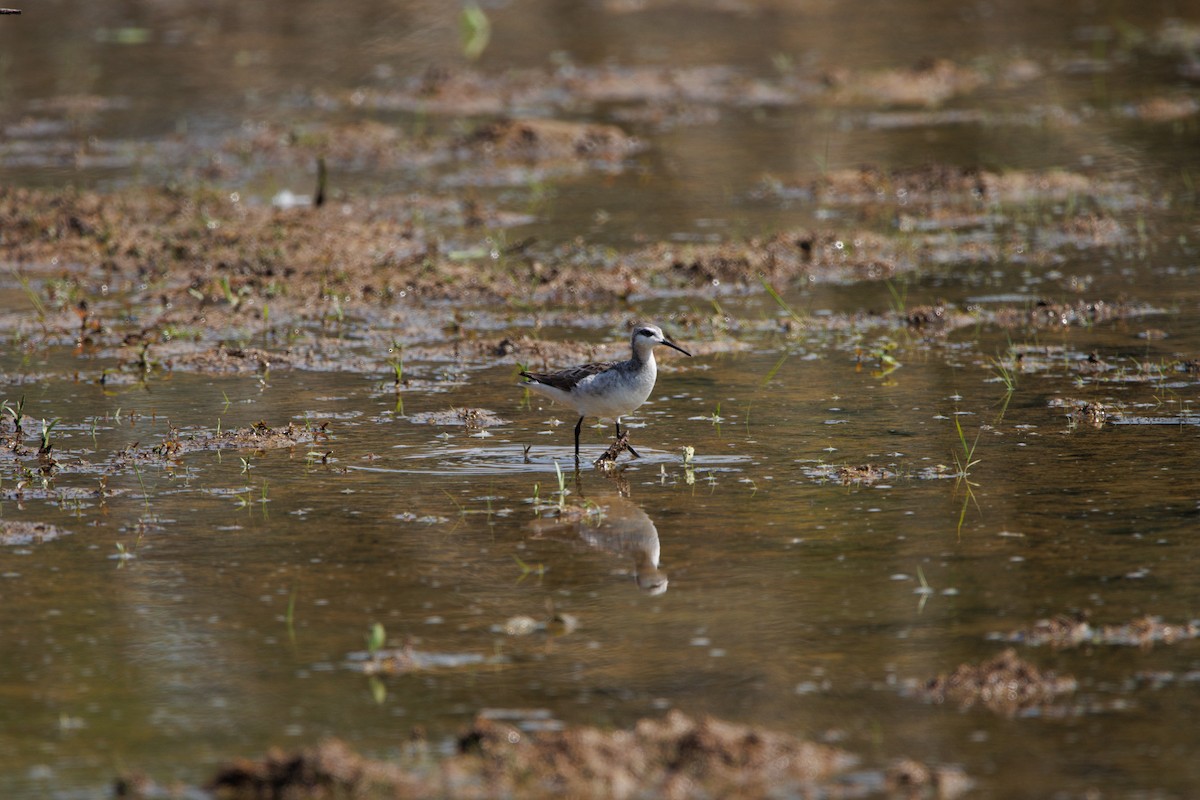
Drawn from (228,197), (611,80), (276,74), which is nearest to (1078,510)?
(228,197)

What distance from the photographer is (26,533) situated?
320 inches

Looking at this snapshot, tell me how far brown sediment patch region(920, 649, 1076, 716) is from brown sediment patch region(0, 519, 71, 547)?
4275 millimetres

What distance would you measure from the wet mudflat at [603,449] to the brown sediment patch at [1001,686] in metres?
0.02

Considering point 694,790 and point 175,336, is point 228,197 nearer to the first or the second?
point 175,336

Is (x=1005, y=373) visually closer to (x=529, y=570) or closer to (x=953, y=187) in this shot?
(x=529, y=570)

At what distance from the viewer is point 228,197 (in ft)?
54.7

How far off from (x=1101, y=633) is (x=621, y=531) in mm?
2431

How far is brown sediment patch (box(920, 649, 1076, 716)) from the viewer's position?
6.05 m

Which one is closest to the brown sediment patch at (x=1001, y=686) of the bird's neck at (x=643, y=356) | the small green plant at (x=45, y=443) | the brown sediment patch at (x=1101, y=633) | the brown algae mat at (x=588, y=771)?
the brown sediment patch at (x=1101, y=633)

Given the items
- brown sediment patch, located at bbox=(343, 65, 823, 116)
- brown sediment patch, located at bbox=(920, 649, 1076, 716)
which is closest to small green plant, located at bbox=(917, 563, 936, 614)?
brown sediment patch, located at bbox=(920, 649, 1076, 716)

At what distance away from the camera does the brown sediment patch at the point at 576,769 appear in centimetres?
546

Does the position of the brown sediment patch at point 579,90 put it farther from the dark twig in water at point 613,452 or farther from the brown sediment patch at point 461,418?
the dark twig in water at point 613,452

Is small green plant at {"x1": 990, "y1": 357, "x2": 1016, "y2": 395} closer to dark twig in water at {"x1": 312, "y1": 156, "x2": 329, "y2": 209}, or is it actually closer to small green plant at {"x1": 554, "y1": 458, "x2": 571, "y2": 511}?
small green plant at {"x1": 554, "y1": 458, "x2": 571, "y2": 511}

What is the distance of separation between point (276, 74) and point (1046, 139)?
11.5 metres
